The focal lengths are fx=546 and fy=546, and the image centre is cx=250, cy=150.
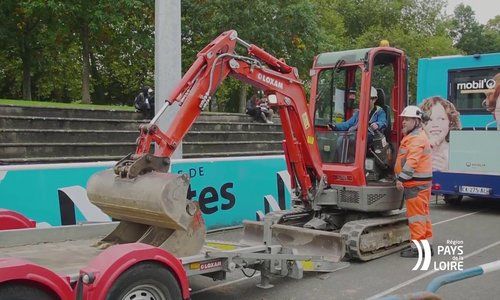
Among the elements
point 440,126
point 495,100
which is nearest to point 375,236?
point 440,126

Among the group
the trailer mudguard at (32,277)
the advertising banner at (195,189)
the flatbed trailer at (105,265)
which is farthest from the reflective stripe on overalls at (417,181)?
the trailer mudguard at (32,277)

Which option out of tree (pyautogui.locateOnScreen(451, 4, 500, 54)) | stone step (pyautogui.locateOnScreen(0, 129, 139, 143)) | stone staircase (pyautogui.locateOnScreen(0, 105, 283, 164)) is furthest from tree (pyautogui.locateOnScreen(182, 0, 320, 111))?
tree (pyautogui.locateOnScreen(451, 4, 500, 54))

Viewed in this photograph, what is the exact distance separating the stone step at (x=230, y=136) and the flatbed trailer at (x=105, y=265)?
38.2 ft

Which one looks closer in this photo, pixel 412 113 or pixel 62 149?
pixel 412 113

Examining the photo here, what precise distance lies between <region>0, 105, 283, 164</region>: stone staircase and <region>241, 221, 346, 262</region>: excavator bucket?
6.15 meters

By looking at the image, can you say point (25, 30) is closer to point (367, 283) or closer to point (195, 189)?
point (195, 189)

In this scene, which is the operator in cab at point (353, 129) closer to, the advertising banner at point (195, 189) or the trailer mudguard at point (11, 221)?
the advertising banner at point (195, 189)

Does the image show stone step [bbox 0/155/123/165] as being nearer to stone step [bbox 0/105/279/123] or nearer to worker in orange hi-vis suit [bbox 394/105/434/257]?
stone step [bbox 0/105/279/123]

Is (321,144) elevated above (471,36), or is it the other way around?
(471,36)

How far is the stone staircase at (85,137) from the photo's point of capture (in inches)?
514

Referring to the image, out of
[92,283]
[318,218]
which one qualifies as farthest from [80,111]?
[92,283]

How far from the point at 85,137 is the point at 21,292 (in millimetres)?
11597

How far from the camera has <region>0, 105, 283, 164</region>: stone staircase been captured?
1305 centimetres

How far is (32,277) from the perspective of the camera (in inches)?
149
